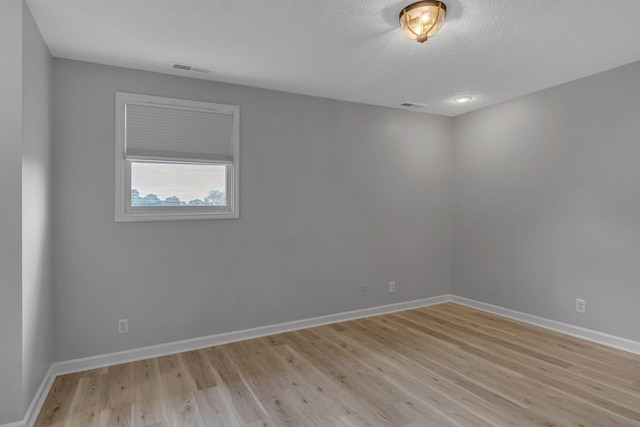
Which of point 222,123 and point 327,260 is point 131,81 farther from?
point 327,260

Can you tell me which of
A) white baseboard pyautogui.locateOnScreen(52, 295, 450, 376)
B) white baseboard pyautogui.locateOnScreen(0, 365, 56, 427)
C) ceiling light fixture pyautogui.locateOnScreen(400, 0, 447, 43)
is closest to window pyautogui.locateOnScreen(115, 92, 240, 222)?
white baseboard pyautogui.locateOnScreen(52, 295, 450, 376)

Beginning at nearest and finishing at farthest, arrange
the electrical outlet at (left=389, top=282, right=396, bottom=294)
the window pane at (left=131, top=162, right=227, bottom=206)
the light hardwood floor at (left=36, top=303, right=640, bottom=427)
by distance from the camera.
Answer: the light hardwood floor at (left=36, top=303, right=640, bottom=427) < the window pane at (left=131, top=162, right=227, bottom=206) < the electrical outlet at (left=389, top=282, right=396, bottom=294)

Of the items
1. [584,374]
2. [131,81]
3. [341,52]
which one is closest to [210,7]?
[341,52]

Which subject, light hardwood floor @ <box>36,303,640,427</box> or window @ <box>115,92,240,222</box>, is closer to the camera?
light hardwood floor @ <box>36,303,640,427</box>

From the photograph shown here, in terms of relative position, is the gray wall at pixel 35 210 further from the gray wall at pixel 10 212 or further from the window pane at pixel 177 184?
the window pane at pixel 177 184

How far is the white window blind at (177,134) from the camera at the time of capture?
3088 mm

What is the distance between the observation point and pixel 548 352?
3.19 metres

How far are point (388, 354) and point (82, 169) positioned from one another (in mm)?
3036

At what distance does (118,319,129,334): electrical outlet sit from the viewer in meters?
3.04

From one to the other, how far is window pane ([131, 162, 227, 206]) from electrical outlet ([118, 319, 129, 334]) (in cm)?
101

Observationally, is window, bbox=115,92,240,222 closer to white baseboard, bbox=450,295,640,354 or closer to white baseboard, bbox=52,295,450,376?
white baseboard, bbox=52,295,450,376

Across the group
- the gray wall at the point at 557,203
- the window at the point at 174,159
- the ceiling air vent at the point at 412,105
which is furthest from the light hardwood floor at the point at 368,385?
the ceiling air vent at the point at 412,105

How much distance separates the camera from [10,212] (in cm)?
202

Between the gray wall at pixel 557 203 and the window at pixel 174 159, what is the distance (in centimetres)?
304
